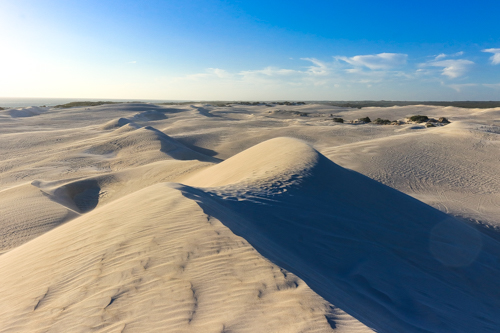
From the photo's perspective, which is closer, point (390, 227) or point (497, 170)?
point (390, 227)

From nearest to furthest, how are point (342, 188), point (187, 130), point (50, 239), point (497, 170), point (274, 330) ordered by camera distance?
point (274, 330) → point (50, 239) → point (342, 188) → point (497, 170) → point (187, 130)

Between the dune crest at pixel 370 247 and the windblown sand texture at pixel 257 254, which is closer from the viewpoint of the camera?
the windblown sand texture at pixel 257 254

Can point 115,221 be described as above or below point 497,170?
above

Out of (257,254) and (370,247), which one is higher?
(257,254)

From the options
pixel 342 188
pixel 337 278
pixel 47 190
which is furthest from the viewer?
pixel 47 190

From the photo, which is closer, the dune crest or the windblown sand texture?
the windblown sand texture

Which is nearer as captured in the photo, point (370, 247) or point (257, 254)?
point (257, 254)

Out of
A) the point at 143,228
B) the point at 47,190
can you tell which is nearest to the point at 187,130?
the point at 47,190

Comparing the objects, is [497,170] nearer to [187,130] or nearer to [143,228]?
[143,228]

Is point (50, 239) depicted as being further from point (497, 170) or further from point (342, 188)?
point (497, 170)

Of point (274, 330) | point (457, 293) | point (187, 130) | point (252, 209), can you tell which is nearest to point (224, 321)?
point (274, 330)

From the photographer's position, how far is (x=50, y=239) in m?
4.64

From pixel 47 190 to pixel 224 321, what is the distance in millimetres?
8896

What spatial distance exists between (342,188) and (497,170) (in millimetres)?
8725
